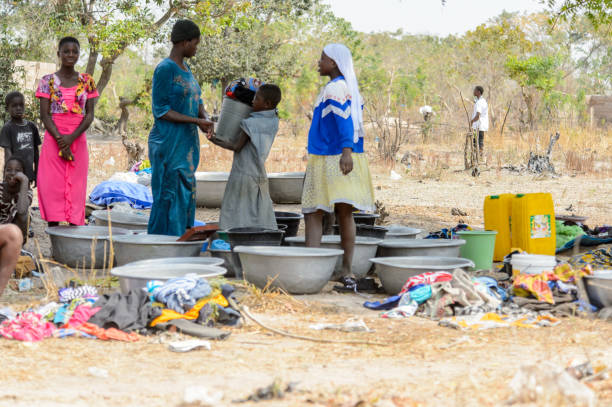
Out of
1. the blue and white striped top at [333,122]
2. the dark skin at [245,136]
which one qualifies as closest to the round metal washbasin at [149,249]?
the dark skin at [245,136]

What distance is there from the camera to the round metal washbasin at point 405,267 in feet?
14.6

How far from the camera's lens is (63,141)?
554 cm

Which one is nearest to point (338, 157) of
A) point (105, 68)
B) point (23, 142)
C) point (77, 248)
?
point (77, 248)

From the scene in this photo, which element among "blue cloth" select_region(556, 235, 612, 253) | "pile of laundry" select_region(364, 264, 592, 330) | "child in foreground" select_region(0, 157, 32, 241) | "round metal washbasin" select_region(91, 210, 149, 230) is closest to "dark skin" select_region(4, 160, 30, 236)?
"child in foreground" select_region(0, 157, 32, 241)

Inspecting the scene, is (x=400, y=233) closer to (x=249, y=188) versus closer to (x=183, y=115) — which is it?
(x=249, y=188)

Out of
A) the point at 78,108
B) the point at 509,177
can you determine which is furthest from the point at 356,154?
the point at 509,177

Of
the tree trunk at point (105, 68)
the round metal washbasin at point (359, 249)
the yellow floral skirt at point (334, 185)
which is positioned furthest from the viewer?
the tree trunk at point (105, 68)

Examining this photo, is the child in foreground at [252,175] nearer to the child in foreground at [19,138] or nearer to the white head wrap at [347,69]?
the white head wrap at [347,69]

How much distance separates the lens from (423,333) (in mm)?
3648

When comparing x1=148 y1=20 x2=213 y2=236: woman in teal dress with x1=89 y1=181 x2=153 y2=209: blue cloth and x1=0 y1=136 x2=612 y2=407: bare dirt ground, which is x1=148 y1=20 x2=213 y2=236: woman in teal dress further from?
x1=89 y1=181 x2=153 y2=209: blue cloth

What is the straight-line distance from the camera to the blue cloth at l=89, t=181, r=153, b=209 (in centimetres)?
791

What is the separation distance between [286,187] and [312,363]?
5.83 meters

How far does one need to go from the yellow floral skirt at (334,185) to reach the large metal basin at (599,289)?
52.6 inches

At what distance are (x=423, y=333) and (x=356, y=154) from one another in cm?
153
